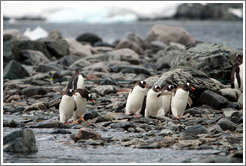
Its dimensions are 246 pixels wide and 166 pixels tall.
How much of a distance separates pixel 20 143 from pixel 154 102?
297cm

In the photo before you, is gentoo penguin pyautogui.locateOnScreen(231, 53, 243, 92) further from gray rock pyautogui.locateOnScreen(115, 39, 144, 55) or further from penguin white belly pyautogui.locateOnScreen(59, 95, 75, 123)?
gray rock pyautogui.locateOnScreen(115, 39, 144, 55)

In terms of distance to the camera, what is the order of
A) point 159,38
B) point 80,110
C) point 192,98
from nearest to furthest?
point 80,110
point 192,98
point 159,38

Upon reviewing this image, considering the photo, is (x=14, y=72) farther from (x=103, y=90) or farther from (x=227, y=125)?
(x=227, y=125)

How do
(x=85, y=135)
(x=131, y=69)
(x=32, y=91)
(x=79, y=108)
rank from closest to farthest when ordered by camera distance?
(x=85, y=135)
(x=79, y=108)
(x=32, y=91)
(x=131, y=69)

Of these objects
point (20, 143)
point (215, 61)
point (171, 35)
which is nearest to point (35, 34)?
point (171, 35)

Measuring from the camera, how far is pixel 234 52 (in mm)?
10609

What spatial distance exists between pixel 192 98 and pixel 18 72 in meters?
6.30

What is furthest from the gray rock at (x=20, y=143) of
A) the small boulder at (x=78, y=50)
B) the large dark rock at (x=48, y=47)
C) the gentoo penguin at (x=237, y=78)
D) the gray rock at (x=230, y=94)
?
the small boulder at (x=78, y=50)

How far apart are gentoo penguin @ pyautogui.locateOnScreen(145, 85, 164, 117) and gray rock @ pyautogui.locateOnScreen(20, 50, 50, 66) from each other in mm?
9624

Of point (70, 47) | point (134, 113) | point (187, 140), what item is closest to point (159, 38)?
point (70, 47)

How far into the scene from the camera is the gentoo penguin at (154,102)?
7.20 meters

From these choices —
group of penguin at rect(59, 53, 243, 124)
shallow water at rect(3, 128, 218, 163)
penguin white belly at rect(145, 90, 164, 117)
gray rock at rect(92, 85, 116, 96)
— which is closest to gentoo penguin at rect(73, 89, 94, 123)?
group of penguin at rect(59, 53, 243, 124)

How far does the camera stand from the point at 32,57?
53.7 feet

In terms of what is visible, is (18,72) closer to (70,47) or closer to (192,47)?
(192,47)
